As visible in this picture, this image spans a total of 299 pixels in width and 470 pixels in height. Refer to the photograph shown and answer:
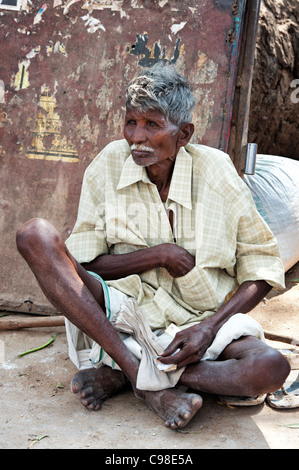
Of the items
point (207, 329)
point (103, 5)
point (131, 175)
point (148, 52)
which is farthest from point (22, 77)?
point (207, 329)

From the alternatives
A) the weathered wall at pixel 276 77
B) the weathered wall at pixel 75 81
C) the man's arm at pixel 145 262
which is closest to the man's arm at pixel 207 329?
the man's arm at pixel 145 262

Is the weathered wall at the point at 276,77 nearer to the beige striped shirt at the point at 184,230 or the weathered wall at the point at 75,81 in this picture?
the weathered wall at the point at 75,81

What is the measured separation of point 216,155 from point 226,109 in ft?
2.36

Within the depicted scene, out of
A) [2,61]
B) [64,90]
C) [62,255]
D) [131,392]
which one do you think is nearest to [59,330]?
[131,392]

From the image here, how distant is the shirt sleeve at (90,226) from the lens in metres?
2.70

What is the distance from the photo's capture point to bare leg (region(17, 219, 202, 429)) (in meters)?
2.38

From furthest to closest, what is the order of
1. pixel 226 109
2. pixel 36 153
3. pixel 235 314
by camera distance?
pixel 36 153 < pixel 226 109 < pixel 235 314

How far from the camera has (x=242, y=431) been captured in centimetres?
235

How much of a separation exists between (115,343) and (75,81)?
1.74m

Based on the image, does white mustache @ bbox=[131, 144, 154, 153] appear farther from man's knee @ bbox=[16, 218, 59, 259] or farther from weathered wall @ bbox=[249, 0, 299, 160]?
weathered wall @ bbox=[249, 0, 299, 160]

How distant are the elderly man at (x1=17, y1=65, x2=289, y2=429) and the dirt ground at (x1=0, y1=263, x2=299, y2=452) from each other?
0.10 m

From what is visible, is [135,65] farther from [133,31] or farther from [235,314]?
[235,314]

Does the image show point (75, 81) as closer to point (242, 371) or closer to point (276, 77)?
point (242, 371)

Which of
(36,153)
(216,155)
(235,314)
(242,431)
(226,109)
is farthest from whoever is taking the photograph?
(36,153)
